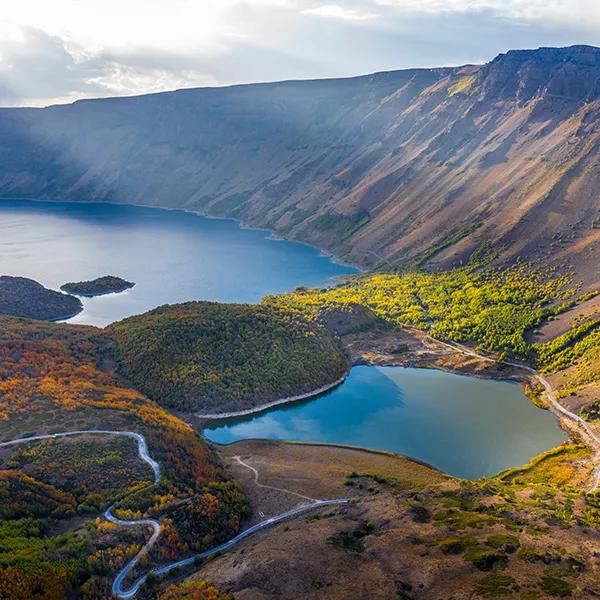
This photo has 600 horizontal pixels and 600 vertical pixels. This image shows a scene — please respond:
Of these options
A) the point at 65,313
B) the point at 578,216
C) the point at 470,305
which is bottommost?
the point at 65,313

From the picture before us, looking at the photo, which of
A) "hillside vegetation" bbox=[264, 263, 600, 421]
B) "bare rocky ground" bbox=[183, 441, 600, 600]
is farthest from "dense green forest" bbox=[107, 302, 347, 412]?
"bare rocky ground" bbox=[183, 441, 600, 600]

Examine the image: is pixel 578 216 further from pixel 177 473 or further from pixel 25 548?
pixel 25 548

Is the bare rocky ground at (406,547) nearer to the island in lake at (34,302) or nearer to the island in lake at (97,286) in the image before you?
the island in lake at (34,302)

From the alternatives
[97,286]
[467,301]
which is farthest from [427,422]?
[97,286]

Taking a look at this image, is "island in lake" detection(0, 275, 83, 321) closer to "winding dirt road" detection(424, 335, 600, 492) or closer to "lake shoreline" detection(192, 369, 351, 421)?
"lake shoreline" detection(192, 369, 351, 421)

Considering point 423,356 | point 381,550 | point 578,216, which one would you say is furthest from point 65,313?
point 578,216
